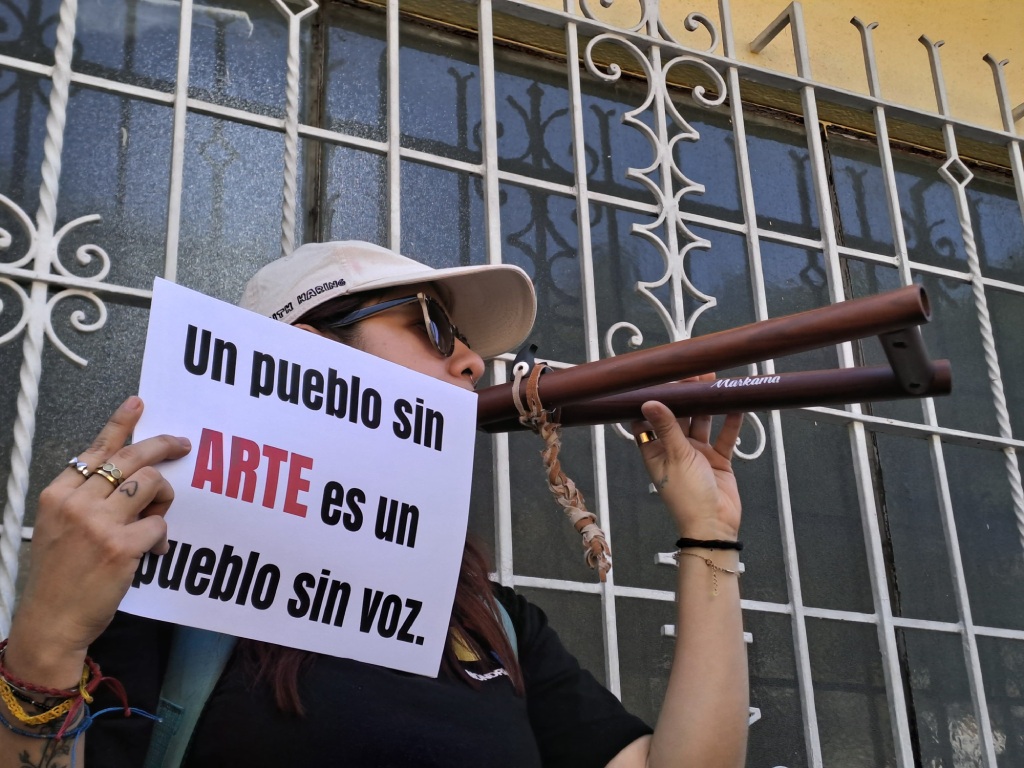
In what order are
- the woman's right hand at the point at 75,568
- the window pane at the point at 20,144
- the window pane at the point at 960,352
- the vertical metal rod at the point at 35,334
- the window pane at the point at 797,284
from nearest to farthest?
1. the woman's right hand at the point at 75,568
2. the vertical metal rod at the point at 35,334
3. the window pane at the point at 20,144
4. the window pane at the point at 797,284
5. the window pane at the point at 960,352

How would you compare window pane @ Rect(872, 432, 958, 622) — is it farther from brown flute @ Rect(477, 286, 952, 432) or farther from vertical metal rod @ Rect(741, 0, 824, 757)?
brown flute @ Rect(477, 286, 952, 432)

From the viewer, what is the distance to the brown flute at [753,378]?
128cm

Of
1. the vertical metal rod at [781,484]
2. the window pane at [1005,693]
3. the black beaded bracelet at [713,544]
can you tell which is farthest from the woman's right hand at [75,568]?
the window pane at [1005,693]

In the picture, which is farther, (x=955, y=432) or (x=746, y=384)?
(x=955, y=432)

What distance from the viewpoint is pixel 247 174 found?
8.50ft

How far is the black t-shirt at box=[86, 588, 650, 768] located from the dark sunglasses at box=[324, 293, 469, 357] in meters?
0.44

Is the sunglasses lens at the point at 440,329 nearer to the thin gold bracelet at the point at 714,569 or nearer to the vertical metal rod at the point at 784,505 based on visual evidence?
the thin gold bracelet at the point at 714,569

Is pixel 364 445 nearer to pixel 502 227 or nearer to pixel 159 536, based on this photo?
pixel 159 536

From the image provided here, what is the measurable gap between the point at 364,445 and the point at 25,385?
88 centimetres

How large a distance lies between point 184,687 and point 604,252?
71.5 inches

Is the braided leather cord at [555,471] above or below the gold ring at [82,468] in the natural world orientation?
above

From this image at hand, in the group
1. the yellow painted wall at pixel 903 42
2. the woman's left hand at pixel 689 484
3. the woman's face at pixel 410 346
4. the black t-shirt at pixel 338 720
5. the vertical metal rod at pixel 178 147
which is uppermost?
the yellow painted wall at pixel 903 42

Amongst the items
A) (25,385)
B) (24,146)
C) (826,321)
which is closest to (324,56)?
(24,146)

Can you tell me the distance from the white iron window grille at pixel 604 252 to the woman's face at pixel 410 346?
2.16 ft
